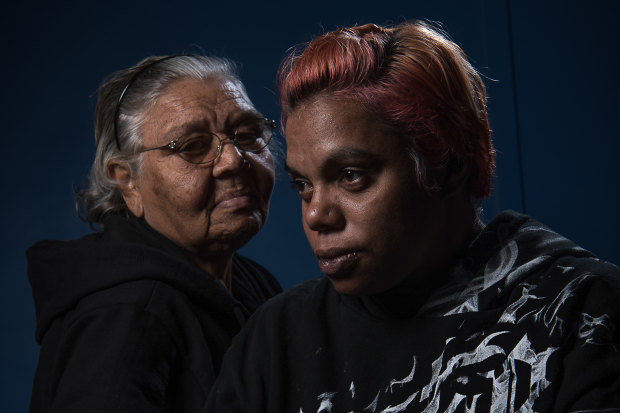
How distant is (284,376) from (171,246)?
0.63m

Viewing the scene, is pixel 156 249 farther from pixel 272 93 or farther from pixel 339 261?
pixel 272 93

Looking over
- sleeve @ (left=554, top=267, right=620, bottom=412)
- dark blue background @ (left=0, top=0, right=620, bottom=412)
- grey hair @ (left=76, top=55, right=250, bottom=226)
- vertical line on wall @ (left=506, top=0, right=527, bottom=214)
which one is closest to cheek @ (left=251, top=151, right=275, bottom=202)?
grey hair @ (left=76, top=55, right=250, bottom=226)

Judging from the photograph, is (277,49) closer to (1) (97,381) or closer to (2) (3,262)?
(2) (3,262)

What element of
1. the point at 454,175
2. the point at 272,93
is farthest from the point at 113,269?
the point at 272,93

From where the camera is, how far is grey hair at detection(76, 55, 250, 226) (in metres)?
1.71

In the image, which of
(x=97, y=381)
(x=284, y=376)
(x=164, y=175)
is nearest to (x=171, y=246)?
(x=164, y=175)

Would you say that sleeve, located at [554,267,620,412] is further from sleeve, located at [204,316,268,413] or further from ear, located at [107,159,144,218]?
ear, located at [107,159,144,218]

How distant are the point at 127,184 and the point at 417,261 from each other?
989 mm

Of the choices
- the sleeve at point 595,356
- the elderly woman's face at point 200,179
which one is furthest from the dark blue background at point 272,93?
the sleeve at point 595,356

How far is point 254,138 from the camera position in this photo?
1.78 metres

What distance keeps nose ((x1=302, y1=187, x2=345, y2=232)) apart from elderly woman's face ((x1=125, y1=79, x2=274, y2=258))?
0.61 meters

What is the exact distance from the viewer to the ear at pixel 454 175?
1.13 meters

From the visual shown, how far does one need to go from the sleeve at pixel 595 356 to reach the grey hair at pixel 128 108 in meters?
1.15

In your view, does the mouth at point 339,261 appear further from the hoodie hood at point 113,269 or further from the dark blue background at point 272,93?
the dark blue background at point 272,93
